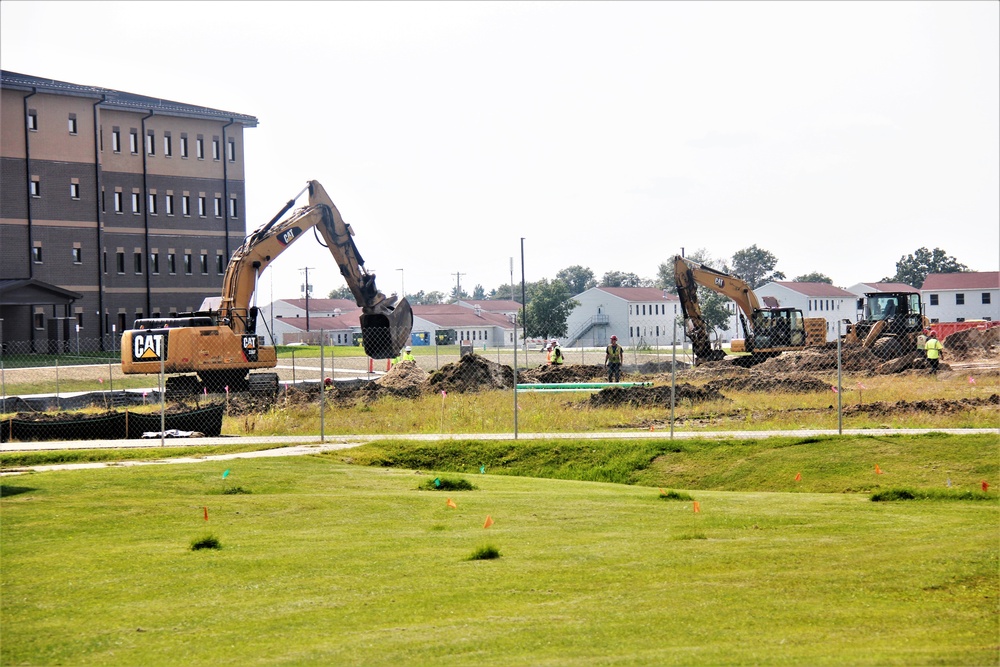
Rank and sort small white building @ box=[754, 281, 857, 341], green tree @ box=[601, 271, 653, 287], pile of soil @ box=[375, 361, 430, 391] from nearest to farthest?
pile of soil @ box=[375, 361, 430, 391] → small white building @ box=[754, 281, 857, 341] → green tree @ box=[601, 271, 653, 287]

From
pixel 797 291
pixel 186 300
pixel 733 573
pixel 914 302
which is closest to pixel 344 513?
pixel 733 573

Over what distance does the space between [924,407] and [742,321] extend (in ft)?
85.2

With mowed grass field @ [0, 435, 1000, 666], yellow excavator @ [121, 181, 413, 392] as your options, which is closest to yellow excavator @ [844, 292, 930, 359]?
yellow excavator @ [121, 181, 413, 392]

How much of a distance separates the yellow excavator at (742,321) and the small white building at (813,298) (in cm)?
7449

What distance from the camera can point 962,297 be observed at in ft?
380

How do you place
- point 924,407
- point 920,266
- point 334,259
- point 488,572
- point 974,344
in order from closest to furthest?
point 488,572 < point 924,407 < point 334,259 < point 974,344 < point 920,266

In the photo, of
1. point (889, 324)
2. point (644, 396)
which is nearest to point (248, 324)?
point (644, 396)

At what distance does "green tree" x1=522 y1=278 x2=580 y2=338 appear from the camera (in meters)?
126

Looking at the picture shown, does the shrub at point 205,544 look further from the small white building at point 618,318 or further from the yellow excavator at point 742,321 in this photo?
the small white building at point 618,318

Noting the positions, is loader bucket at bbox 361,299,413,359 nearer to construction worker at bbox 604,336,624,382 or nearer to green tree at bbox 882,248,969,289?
→ construction worker at bbox 604,336,624,382

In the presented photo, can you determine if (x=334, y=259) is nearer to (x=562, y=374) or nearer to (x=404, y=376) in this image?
(x=404, y=376)

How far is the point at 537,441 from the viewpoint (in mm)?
23609

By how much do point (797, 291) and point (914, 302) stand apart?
247ft

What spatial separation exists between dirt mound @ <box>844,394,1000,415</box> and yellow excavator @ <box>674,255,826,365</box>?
18.9 metres
